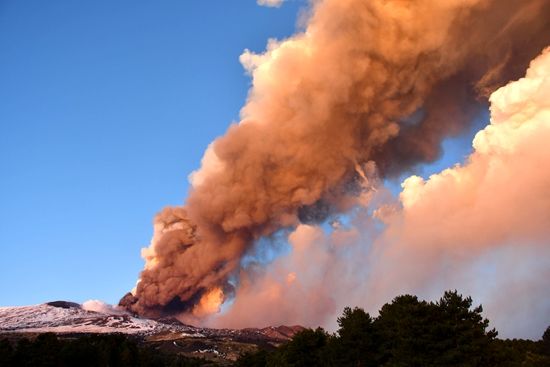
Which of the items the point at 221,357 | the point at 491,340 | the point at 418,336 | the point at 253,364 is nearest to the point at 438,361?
the point at 418,336

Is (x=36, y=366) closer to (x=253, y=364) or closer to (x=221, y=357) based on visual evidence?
(x=253, y=364)

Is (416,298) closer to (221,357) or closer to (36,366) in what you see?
(36,366)

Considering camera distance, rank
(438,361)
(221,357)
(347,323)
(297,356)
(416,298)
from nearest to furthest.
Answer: (438,361)
(416,298)
(347,323)
(297,356)
(221,357)

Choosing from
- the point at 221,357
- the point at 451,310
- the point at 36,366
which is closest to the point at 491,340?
the point at 451,310

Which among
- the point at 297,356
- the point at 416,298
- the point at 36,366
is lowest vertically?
the point at 36,366

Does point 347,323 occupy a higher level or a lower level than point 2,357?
higher

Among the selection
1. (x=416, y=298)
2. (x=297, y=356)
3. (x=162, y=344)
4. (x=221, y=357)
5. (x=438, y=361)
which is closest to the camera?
(x=438, y=361)

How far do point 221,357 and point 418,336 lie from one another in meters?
118

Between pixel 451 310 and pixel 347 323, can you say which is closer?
pixel 451 310

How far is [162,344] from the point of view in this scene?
16162 centimetres

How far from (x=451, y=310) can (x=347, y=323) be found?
1426 centimetres

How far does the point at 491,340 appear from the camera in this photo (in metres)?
40.8

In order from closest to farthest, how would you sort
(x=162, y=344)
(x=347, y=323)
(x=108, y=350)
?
(x=347, y=323)
(x=108, y=350)
(x=162, y=344)

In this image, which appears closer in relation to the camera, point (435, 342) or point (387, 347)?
point (435, 342)
